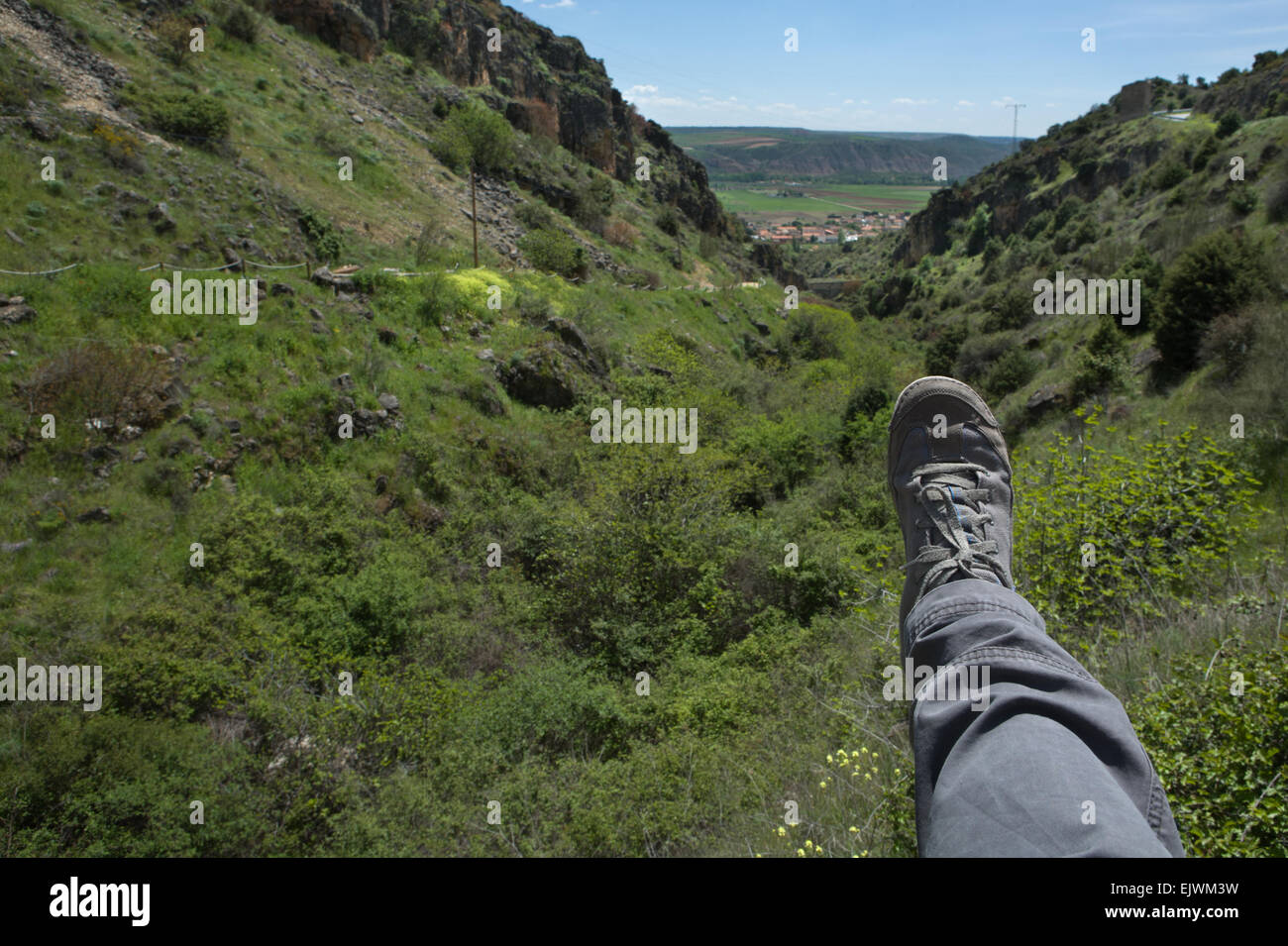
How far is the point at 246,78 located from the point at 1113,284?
1166 inches

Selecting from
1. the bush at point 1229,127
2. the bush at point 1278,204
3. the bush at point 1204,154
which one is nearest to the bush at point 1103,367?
the bush at point 1278,204

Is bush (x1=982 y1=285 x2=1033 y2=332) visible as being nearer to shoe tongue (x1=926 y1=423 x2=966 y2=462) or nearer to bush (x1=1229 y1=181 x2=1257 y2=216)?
bush (x1=1229 y1=181 x2=1257 y2=216)

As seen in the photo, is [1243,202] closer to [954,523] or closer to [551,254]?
[551,254]

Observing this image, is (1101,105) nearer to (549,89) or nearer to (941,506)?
(549,89)

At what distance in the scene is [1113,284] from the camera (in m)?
20.2

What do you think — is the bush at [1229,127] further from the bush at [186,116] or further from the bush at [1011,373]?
the bush at [186,116]

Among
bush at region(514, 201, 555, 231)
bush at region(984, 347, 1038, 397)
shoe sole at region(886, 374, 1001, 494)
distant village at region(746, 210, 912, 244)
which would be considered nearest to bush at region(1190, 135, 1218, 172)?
bush at region(984, 347, 1038, 397)

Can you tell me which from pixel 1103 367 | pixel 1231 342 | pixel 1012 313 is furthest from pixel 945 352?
pixel 1231 342

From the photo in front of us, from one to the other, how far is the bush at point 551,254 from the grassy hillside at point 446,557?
4.63 metres

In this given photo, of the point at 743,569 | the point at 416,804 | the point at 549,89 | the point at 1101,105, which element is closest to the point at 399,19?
the point at 549,89

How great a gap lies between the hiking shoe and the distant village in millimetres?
118299

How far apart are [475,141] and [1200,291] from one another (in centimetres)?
2800
